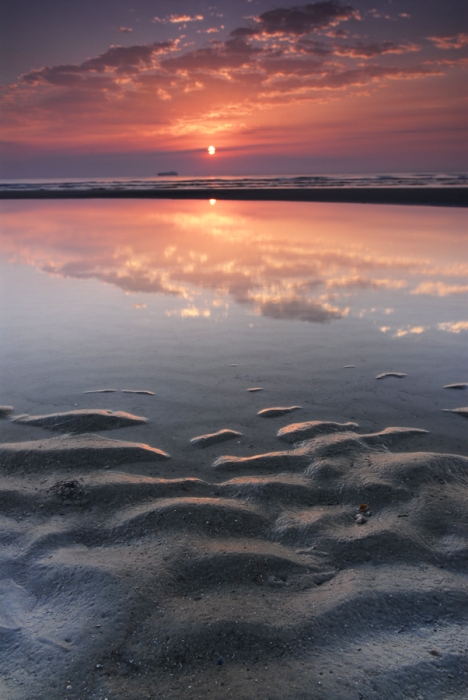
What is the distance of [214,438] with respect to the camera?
309 cm

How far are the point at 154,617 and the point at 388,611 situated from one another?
0.89m

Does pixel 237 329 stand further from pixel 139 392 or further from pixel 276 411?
pixel 276 411

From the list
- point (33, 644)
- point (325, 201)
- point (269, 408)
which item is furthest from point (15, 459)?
point (325, 201)

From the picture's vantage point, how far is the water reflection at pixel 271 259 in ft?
20.1

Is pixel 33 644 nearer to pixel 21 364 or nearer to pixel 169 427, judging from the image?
pixel 169 427

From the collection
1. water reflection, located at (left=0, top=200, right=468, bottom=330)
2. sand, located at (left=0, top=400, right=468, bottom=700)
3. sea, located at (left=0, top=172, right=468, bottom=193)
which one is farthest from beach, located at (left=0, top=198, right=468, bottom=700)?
sea, located at (left=0, top=172, right=468, bottom=193)

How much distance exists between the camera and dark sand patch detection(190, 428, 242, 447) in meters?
3.03

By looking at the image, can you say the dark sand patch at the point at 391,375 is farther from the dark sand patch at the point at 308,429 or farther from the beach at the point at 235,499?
the dark sand patch at the point at 308,429

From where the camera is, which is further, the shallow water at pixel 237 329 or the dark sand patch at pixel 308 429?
the shallow water at pixel 237 329

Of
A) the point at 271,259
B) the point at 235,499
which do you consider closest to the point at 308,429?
the point at 235,499

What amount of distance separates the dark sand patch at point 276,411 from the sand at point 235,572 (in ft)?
1.23

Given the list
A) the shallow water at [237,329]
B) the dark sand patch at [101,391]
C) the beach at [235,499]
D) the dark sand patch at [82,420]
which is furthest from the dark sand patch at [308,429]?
the dark sand patch at [101,391]

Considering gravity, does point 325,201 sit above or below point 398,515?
above

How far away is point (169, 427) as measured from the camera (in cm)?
323
